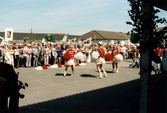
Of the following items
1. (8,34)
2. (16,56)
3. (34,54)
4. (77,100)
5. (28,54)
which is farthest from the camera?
(34,54)

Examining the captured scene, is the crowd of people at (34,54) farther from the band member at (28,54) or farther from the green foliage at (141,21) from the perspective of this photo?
the green foliage at (141,21)

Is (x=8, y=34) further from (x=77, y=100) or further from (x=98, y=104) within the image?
(x=98, y=104)

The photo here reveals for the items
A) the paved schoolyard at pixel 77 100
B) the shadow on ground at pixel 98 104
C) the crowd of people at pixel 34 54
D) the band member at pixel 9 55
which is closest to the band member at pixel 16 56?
the crowd of people at pixel 34 54

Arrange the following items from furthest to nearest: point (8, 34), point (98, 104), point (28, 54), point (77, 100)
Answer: point (28, 54), point (8, 34), point (77, 100), point (98, 104)

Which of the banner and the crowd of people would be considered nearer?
the banner

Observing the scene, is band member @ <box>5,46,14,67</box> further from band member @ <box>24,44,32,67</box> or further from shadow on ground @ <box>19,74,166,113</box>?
shadow on ground @ <box>19,74,166,113</box>

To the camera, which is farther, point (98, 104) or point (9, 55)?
point (9, 55)

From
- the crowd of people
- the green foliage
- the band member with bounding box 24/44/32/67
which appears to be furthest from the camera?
the band member with bounding box 24/44/32/67

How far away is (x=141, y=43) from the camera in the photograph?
5609mm

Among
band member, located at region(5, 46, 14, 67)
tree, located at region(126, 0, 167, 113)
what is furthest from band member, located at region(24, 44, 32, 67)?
tree, located at region(126, 0, 167, 113)

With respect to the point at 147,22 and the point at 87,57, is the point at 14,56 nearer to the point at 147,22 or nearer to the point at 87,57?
the point at 87,57

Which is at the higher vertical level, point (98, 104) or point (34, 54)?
point (34, 54)

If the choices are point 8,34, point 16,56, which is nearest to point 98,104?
point 8,34

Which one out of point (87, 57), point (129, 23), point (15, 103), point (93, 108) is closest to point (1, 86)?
point (15, 103)
